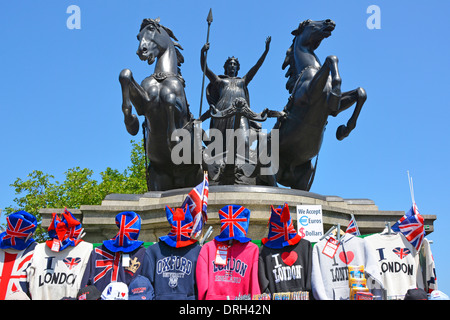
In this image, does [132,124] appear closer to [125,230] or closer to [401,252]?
[125,230]

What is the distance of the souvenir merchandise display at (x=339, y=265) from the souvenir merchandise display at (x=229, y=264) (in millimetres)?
731

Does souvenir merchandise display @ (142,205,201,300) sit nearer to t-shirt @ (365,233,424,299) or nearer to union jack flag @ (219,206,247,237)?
union jack flag @ (219,206,247,237)

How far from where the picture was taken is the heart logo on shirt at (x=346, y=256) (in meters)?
6.49

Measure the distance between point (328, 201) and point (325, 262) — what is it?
462 centimetres

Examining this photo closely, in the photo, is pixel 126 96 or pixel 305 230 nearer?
pixel 305 230

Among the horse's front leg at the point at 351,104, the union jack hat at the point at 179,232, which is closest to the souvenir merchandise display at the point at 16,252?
the union jack hat at the point at 179,232

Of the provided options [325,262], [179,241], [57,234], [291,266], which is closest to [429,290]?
[325,262]

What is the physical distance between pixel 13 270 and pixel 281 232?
→ 3.20 metres

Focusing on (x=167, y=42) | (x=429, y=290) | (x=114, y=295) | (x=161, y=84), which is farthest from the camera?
(x=167, y=42)

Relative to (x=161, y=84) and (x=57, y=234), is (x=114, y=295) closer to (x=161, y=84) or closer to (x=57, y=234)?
(x=57, y=234)

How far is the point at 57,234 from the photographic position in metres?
6.66

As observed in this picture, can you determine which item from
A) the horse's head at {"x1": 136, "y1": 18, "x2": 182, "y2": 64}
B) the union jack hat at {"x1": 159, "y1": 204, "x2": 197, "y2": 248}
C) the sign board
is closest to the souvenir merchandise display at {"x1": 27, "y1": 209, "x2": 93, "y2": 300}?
the union jack hat at {"x1": 159, "y1": 204, "x2": 197, "y2": 248}

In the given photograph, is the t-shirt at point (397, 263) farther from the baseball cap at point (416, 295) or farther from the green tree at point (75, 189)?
the green tree at point (75, 189)

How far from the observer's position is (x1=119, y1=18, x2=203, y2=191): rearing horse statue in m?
12.0
